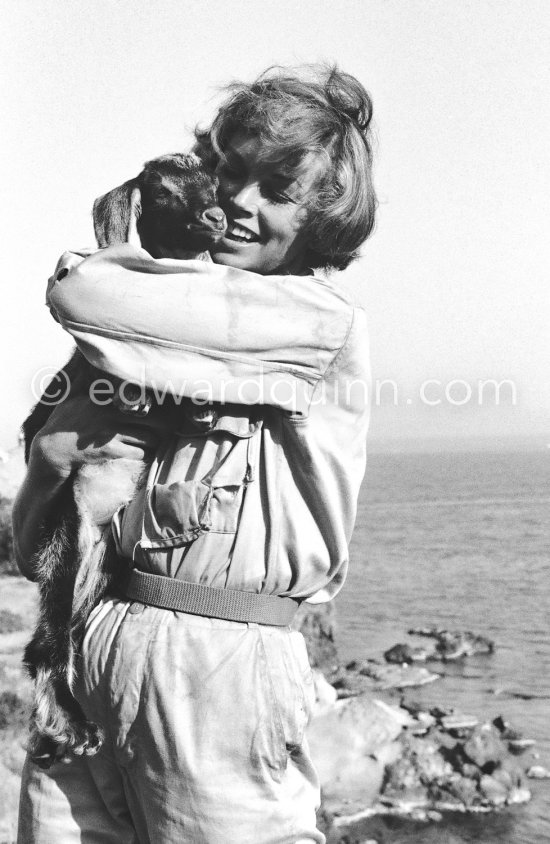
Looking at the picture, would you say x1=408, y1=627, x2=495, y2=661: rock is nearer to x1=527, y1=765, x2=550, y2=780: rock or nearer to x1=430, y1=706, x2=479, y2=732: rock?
x1=430, y1=706, x2=479, y2=732: rock

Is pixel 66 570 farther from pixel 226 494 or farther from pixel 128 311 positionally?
pixel 128 311

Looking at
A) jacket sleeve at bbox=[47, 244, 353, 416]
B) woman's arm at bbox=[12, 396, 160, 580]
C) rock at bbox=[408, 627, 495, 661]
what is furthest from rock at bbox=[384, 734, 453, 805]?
jacket sleeve at bbox=[47, 244, 353, 416]

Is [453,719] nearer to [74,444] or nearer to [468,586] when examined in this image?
[468,586]

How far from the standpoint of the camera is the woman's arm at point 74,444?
1.98m

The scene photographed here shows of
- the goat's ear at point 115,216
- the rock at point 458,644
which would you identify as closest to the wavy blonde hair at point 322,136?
the goat's ear at point 115,216

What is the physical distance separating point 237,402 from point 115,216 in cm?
79

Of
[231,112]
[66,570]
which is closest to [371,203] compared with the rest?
[231,112]

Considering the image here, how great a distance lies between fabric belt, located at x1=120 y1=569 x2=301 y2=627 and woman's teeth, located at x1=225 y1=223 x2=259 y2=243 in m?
0.84

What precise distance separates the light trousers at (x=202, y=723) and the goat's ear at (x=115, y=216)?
943 millimetres

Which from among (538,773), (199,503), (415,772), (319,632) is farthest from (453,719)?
(199,503)

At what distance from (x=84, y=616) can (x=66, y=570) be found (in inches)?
8.5

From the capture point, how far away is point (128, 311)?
1730 mm

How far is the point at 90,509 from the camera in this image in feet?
6.86

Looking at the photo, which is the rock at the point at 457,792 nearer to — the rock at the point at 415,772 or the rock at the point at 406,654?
the rock at the point at 415,772
